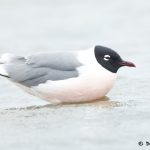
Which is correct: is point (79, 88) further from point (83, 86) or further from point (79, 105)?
point (79, 105)

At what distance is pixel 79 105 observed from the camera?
983cm

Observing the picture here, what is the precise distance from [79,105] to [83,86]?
0.74ft

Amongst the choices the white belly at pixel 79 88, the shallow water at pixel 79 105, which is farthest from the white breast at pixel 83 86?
the shallow water at pixel 79 105

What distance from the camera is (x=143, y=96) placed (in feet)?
33.2

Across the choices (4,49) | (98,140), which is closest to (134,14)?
(4,49)

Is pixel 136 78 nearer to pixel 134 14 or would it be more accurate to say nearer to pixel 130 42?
pixel 130 42

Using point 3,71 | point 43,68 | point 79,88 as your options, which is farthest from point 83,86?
point 3,71

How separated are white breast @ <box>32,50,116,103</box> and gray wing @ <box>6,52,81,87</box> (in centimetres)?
7

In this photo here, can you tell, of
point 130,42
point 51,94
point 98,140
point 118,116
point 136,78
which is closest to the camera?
point 98,140

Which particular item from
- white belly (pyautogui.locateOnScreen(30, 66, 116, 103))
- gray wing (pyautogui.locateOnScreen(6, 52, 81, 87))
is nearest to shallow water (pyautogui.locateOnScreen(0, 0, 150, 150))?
white belly (pyautogui.locateOnScreen(30, 66, 116, 103))

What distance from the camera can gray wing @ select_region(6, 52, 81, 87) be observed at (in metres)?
9.80

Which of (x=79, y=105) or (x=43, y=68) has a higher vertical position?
(x=43, y=68)

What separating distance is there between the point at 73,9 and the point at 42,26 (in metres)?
1.13

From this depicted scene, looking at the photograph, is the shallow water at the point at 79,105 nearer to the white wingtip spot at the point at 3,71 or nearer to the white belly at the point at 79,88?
the white belly at the point at 79,88
